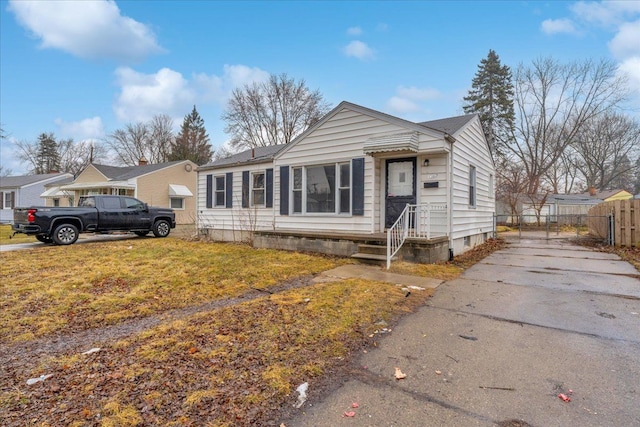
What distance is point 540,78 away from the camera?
26.8 meters

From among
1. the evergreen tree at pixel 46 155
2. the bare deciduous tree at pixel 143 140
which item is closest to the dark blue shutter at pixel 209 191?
the bare deciduous tree at pixel 143 140

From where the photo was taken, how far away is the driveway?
2.13 m

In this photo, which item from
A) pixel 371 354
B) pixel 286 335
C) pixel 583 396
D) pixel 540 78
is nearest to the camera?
pixel 583 396

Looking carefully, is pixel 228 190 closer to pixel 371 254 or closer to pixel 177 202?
pixel 371 254

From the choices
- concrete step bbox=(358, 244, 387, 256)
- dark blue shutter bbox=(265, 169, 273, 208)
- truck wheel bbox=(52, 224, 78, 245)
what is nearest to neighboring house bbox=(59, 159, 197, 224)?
truck wheel bbox=(52, 224, 78, 245)

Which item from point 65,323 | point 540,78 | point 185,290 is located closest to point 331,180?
point 185,290

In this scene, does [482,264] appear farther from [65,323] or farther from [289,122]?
[289,122]

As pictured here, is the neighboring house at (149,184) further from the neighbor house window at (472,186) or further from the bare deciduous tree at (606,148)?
the bare deciduous tree at (606,148)

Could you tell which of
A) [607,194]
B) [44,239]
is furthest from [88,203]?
[607,194]

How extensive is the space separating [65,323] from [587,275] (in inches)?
349

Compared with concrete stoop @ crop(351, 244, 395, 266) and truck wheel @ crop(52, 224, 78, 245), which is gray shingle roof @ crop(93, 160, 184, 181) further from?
concrete stoop @ crop(351, 244, 395, 266)

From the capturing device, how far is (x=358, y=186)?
877cm

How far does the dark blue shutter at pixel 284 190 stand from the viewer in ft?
33.3

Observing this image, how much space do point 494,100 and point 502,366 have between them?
32.7m
